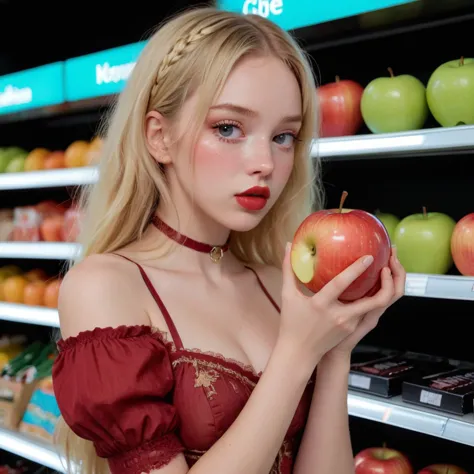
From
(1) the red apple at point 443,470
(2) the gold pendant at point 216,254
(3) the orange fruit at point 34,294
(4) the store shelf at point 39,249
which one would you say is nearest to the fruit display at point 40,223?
(4) the store shelf at point 39,249

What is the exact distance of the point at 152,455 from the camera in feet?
2.93

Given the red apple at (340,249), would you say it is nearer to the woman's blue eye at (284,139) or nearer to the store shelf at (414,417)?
the woman's blue eye at (284,139)

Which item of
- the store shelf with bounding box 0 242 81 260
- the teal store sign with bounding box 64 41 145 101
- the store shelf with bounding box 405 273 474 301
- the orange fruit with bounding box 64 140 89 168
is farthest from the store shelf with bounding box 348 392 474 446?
the orange fruit with bounding box 64 140 89 168

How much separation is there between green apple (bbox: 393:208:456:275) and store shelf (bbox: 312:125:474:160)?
0.73 feet

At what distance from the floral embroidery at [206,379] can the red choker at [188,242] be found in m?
0.26

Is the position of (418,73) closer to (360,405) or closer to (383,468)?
(360,405)

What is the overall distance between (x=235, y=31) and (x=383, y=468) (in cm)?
136

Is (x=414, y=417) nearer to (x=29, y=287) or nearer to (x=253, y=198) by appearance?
(x=253, y=198)

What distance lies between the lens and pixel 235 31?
1060 millimetres

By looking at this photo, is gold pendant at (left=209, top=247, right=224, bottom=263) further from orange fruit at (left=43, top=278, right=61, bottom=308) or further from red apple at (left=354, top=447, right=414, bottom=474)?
orange fruit at (left=43, top=278, right=61, bottom=308)

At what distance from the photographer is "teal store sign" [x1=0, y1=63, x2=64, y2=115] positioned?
2.85 m

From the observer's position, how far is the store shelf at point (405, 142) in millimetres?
1539

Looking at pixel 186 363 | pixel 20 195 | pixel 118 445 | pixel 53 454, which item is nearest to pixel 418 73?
pixel 186 363

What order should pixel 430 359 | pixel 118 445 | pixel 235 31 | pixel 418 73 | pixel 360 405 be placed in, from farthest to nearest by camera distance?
pixel 418 73 < pixel 430 359 < pixel 360 405 < pixel 235 31 < pixel 118 445
